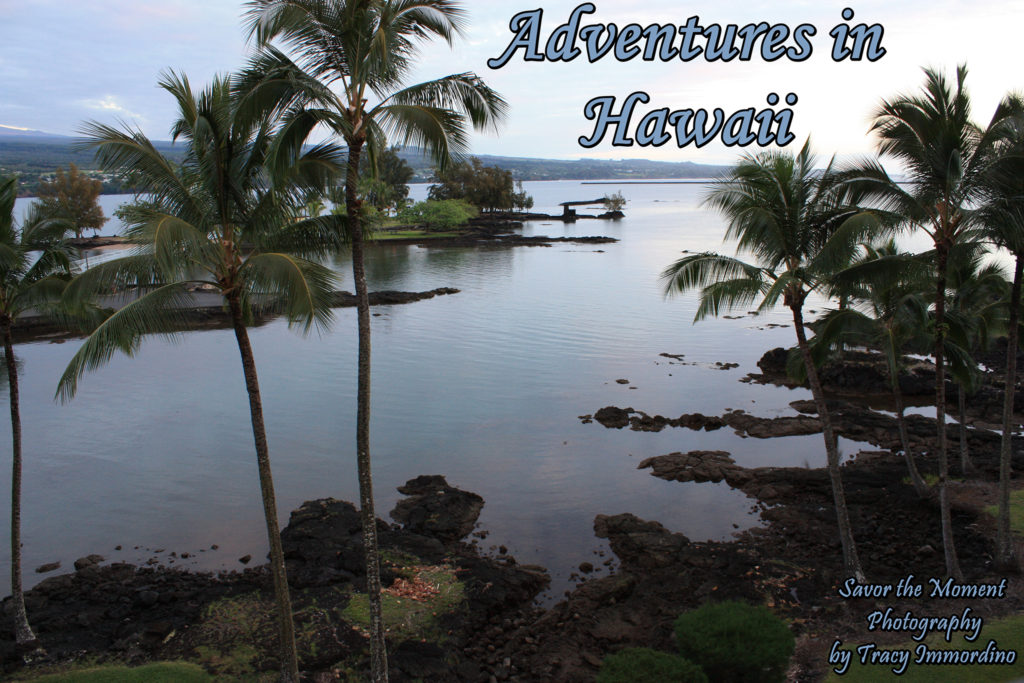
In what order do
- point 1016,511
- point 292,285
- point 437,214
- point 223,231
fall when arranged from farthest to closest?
point 437,214 → point 1016,511 → point 223,231 → point 292,285

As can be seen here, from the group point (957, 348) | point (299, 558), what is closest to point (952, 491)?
point (957, 348)

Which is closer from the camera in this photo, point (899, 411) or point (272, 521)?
point (272, 521)

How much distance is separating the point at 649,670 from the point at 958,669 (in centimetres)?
494

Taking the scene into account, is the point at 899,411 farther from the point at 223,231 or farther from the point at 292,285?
the point at 223,231

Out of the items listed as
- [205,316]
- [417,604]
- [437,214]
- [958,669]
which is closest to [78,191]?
[437,214]

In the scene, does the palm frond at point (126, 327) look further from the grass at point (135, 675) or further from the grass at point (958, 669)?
the grass at point (958, 669)

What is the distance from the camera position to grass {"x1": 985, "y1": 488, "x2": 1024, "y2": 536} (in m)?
15.9

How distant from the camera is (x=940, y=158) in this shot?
1216 cm

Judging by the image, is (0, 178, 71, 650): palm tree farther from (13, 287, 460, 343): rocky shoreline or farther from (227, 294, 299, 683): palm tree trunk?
(13, 287, 460, 343): rocky shoreline

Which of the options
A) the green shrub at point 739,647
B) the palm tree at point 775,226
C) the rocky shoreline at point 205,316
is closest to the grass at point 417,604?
the green shrub at point 739,647

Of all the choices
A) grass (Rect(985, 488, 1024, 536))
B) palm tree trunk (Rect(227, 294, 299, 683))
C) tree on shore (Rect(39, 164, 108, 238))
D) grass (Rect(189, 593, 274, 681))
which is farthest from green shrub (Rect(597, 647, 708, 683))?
tree on shore (Rect(39, 164, 108, 238))

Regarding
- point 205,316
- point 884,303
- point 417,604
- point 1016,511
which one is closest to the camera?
point 417,604

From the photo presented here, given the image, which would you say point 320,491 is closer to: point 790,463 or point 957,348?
point 790,463

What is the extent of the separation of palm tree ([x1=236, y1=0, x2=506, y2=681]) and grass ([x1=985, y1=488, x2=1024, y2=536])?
14.9m
